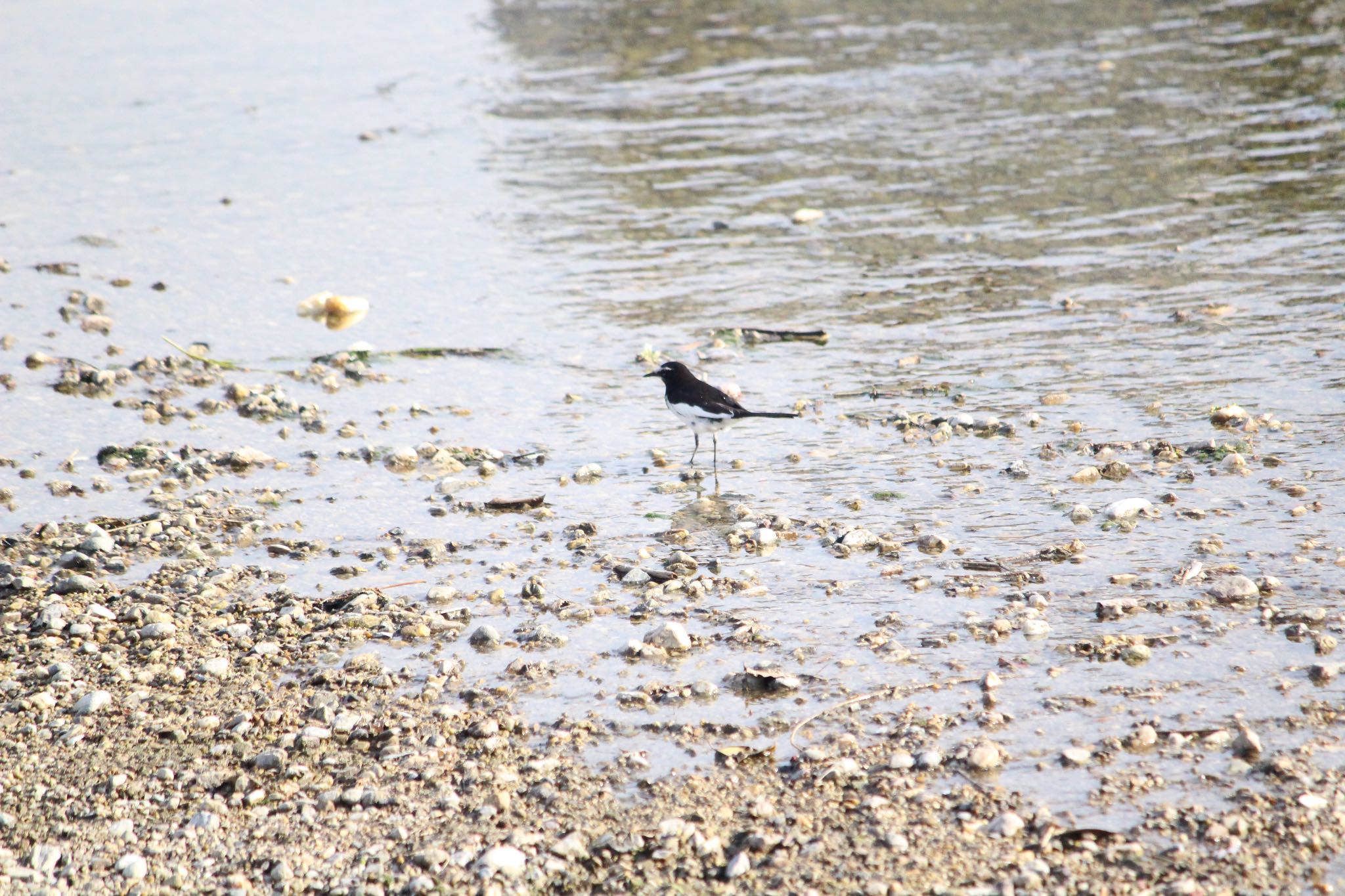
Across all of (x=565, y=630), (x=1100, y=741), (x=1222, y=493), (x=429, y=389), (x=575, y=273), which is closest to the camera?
(x=1100, y=741)

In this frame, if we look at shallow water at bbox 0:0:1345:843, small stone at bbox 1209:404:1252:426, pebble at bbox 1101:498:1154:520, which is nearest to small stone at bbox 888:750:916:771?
shallow water at bbox 0:0:1345:843

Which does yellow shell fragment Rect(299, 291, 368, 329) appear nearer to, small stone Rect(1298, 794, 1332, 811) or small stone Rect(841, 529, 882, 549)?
small stone Rect(841, 529, 882, 549)

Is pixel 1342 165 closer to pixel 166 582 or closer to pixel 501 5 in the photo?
pixel 166 582

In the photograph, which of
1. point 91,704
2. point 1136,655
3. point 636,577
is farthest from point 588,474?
point 1136,655

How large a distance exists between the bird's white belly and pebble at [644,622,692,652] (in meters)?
2.85

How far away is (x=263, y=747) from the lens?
587cm

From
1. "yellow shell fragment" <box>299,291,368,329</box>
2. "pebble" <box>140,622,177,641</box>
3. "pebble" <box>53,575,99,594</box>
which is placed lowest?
"pebble" <box>140,622,177,641</box>

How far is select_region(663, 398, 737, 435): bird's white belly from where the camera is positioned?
30.5 ft

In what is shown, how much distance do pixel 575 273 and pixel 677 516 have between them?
Answer: 19.3ft

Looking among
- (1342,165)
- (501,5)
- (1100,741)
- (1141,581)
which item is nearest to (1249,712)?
(1100,741)

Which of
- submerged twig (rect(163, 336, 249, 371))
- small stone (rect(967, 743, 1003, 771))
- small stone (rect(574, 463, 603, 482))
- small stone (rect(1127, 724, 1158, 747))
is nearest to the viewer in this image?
small stone (rect(967, 743, 1003, 771))

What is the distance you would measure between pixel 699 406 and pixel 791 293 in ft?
13.1

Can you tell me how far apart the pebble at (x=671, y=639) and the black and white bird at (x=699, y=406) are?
2.81 metres

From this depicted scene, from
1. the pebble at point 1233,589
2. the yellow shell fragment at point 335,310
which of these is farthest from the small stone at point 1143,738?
the yellow shell fragment at point 335,310
